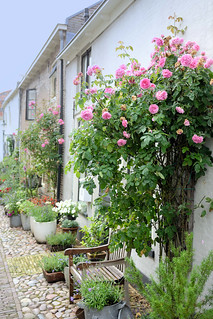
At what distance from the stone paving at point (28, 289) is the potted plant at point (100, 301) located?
0.78 m

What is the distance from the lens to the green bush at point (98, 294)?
124 inches

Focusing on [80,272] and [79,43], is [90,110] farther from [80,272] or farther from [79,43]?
[79,43]

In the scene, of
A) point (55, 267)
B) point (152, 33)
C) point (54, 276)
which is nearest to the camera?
point (152, 33)

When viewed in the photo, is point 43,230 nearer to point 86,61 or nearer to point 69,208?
point 69,208

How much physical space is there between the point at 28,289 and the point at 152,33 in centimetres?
441

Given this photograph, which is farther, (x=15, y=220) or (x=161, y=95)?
(x=15, y=220)

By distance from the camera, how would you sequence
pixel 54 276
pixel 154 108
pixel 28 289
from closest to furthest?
pixel 154 108, pixel 28 289, pixel 54 276

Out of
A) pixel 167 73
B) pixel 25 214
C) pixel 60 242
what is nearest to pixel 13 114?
pixel 25 214

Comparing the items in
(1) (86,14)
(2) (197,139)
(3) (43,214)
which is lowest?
(3) (43,214)

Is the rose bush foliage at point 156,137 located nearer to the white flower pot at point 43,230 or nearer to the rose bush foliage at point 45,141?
the white flower pot at point 43,230

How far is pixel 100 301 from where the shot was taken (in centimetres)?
313

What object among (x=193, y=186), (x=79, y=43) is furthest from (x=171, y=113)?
(x=79, y=43)

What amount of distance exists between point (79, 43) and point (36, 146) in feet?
10.7

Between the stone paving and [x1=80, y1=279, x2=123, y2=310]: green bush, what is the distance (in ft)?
2.54
